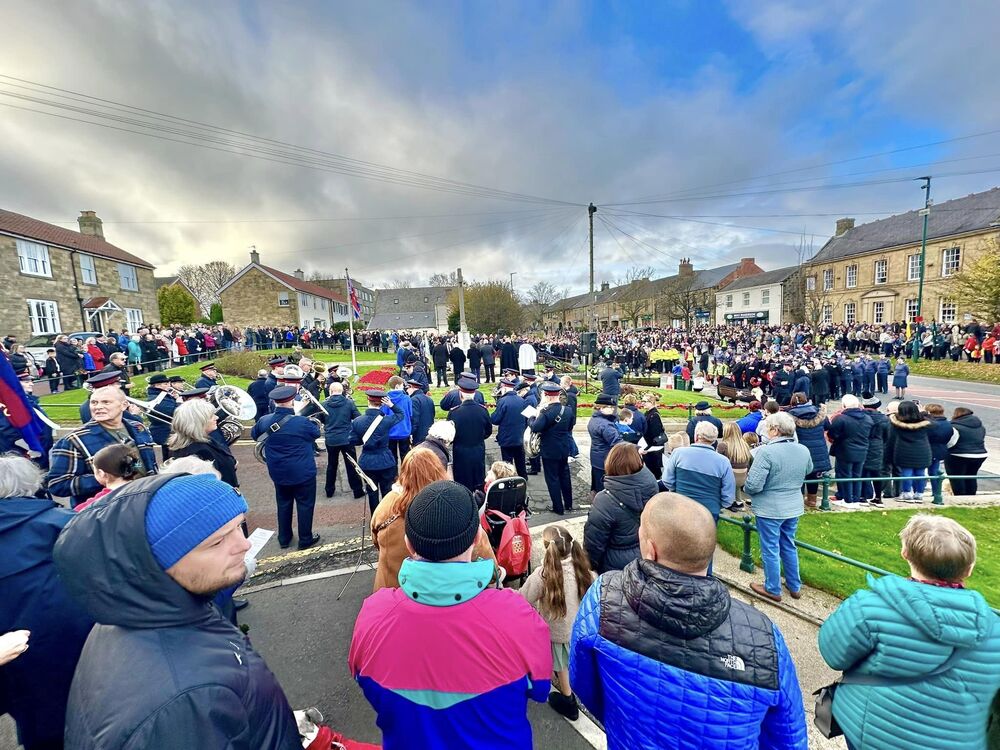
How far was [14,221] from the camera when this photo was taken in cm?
2630

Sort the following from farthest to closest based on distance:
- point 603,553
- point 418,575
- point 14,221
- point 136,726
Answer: point 14,221 → point 603,553 → point 418,575 → point 136,726

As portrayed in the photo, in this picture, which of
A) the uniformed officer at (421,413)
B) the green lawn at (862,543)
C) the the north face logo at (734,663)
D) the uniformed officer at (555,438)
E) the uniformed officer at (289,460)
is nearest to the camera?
the the north face logo at (734,663)

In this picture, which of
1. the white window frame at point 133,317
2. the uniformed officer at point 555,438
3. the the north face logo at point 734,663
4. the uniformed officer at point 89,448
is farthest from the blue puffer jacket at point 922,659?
the white window frame at point 133,317

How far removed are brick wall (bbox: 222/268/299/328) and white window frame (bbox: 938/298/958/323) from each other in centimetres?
6033

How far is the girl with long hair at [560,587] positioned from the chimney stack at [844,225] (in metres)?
65.3

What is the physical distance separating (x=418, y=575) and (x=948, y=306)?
51.1 meters

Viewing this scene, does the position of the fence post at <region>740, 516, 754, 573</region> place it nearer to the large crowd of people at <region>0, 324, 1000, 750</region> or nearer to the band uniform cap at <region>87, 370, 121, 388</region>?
the large crowd of people at <region>0, 324, 1000, 750</region>

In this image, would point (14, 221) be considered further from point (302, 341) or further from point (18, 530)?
point (18, 530)

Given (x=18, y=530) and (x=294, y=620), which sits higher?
(x=18, y=530)

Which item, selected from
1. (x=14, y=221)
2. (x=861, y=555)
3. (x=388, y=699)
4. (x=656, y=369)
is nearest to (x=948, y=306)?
(x=656, y=369)

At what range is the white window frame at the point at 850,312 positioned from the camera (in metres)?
44.8

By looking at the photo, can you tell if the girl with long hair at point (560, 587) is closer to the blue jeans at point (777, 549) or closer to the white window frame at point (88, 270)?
the blue jeans at point (777, 549)

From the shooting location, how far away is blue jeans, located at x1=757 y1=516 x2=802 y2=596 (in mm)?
4621

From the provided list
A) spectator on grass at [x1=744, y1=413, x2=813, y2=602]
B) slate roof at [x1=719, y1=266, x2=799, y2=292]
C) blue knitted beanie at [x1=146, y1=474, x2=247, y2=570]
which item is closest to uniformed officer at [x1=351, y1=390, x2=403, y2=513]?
spectator on grass at [x1=744, y1=413, x2=813, y2=602]
